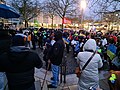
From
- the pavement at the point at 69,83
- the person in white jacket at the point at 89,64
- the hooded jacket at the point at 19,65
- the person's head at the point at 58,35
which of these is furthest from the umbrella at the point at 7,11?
the hooded jacket at the point at 19,65

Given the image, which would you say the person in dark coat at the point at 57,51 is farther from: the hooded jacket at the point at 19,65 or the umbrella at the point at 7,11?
the umbrella at the point at 7,11

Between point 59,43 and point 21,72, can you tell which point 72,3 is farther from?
point 21,72

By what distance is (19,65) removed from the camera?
3.30 metres

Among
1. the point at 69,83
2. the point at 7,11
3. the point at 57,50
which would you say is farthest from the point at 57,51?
the point at 7,11

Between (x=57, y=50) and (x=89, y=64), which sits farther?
(x=57, y=50)

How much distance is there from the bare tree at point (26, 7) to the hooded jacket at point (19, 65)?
29543 millimetres

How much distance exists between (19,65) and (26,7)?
32.1 metres

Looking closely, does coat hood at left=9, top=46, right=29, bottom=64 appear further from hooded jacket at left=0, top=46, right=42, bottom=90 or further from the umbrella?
the umbrella

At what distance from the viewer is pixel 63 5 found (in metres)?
30.5

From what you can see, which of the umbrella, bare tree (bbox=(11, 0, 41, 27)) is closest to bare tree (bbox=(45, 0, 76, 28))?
bare tree (bbox=(11, 0, 41, 27))

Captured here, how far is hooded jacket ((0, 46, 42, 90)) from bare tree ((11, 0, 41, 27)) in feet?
96.9

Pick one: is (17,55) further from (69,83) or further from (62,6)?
(62,6)

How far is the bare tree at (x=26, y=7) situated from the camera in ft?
108

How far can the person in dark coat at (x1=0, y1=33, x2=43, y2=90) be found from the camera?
10.7 ft
